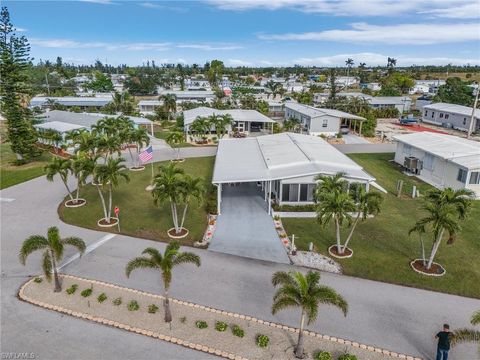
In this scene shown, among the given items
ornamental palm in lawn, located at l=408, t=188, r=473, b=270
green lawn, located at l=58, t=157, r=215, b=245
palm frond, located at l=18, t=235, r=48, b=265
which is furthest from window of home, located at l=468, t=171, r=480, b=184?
palm frond, located at l=18, t=235, r=48, b=265

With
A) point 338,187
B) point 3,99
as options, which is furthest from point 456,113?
point 3,99

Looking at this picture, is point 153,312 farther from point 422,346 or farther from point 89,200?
point 89,200

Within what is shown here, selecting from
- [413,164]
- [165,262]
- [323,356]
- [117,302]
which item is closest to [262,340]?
[323,356]

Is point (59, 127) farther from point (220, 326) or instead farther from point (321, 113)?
point (220, 326)

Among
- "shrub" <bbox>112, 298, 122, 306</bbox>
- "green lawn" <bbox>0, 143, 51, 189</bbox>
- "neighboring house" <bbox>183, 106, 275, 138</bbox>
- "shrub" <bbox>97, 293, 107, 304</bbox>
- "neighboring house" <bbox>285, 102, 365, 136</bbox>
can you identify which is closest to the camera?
"shrub" <bbox>112, 298, 122, 306</bbox>

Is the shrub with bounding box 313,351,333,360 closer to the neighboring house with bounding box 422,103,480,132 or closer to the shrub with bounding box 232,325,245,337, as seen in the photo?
the shrub with bounding box 232,325,245,337

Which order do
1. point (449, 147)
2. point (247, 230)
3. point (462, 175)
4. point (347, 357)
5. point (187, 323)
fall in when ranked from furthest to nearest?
point (449, 147)
point (462, 175)
point (247, 230)
point (187, 323)
point (347, 357)

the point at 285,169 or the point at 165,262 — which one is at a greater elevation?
the point at 285,169
